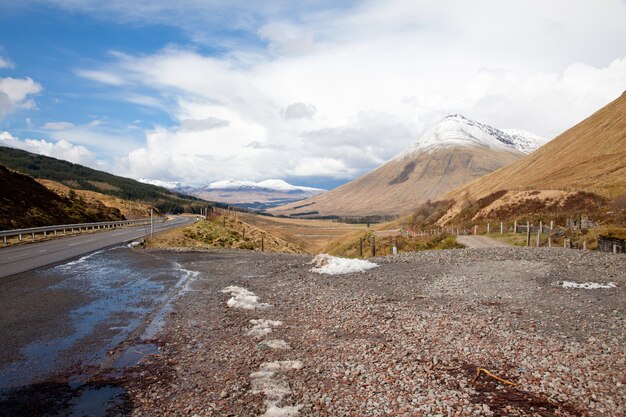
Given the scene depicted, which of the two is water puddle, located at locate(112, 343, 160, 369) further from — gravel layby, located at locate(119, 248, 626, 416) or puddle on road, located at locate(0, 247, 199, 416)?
gravel layby, located at locate(119, 248, 626, 416)

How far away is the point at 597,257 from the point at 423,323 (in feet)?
50.0

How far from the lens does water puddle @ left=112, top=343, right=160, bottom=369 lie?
355 inches

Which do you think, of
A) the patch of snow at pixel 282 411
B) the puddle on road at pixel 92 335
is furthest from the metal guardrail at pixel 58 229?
the patch of snow at pixel 282 411

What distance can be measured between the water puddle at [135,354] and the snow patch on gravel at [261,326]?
94.1 inches

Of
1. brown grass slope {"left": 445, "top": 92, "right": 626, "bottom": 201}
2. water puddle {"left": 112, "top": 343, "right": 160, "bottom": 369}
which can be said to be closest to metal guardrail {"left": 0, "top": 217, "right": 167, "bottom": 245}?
water puddle {"left": 112, "top": 343, "right": 160, "bottom": 369}

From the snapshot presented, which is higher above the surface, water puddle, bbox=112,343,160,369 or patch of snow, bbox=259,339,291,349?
patch of snow, bbox=259,339,291,349

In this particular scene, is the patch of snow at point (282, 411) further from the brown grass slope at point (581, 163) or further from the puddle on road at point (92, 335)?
the brown grass slope at point (581, 163)

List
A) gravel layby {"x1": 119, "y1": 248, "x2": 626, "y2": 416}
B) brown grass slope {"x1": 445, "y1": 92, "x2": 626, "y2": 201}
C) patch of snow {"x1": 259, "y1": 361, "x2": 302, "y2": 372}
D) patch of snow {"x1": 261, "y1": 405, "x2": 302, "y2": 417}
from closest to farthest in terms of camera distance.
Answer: patch of snow {"x1": 261, "y1": 405, "x2": 302, "y2": 417}
gravel layby {"x1": 119, "y1": 248, "x2": 626, "y2": 416}
patch of snow {"x1": 259, "y1": 361, "x2": 302, "y2": 372}
brown grass slope {"x1": 445, "y1": 92, "x2": 626, "y2": 201}

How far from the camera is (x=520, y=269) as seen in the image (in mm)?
19219

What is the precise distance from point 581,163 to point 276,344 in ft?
282

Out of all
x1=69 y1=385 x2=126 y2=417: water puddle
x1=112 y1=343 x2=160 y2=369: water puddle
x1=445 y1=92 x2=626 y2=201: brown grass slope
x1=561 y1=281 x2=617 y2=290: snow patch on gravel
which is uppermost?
x1=445 y1=92 x2=626 y2=201: brown grass slope

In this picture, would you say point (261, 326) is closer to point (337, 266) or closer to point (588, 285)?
point (337, 266)

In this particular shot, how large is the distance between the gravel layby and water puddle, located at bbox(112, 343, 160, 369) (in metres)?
0.34

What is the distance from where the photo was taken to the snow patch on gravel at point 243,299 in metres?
14.1
